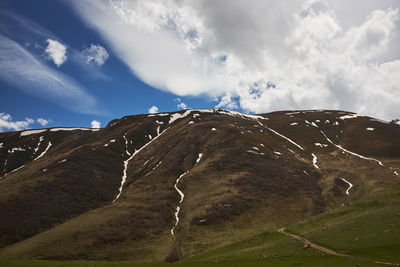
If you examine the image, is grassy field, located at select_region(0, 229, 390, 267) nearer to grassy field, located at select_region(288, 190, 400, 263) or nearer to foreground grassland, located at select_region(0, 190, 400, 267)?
foreground grassland, located at select_region(0, 190, 400, 267)

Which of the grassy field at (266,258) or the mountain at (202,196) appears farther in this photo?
the mountain at (202,196)

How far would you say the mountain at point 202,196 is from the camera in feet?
216

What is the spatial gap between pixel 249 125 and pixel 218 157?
71362 millimetres

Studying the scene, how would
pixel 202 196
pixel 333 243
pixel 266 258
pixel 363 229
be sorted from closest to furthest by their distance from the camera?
pixel 266 258 → pixel 333 243 → pixel 363 229 → pixel 202 196

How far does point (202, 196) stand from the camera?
106m

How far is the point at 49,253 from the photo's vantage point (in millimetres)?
71062

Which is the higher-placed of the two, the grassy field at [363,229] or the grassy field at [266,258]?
the grassy field at [363,229]

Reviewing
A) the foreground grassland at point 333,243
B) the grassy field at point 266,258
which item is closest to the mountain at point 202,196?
the foreground grassland at point 333,243

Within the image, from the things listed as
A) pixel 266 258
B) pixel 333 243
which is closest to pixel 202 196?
pixel 333 243

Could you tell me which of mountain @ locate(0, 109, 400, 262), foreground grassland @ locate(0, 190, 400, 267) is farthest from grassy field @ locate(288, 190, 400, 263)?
mountain @ locate(0, 109, 400, 262)

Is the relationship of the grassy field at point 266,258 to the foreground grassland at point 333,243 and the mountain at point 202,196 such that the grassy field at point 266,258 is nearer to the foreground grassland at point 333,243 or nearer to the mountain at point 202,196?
the foreground grassland at point 333,243

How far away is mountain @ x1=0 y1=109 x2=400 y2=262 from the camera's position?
65.8 m

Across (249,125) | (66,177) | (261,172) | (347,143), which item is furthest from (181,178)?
(347,143)

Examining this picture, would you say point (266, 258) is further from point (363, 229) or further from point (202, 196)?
point (202, 196)
